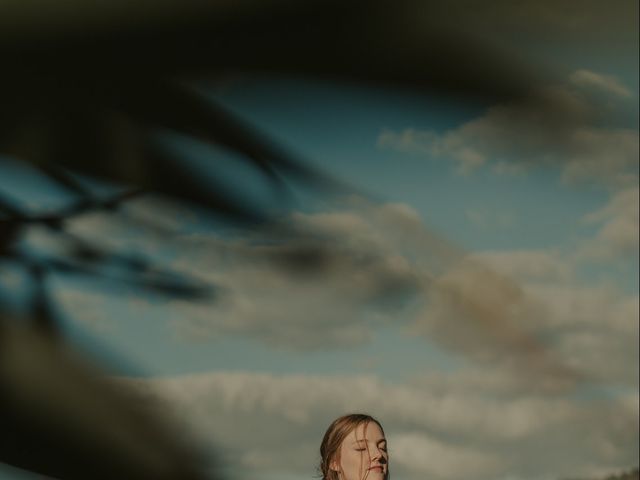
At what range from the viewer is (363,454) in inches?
48.5

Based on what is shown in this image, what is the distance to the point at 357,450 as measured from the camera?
1237 mm

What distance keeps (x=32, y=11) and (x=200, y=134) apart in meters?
0.33

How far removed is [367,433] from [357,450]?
0.02 meters

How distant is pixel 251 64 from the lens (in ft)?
5.41

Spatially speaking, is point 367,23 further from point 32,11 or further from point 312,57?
point 32,11

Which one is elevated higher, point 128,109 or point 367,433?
point 128,109

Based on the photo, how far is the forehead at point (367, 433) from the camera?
1.24 meters

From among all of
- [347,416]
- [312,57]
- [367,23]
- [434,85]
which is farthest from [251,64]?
[347,416]

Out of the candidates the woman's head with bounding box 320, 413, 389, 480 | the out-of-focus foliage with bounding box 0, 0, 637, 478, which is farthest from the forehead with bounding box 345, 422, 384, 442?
the out-of-focus foliage with bounding box 0, 0, 637, 478

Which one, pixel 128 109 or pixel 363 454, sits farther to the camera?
pixel 128 109

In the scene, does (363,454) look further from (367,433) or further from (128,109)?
(128,109)

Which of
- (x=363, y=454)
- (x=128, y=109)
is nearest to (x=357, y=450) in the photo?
(x=363, y=454)

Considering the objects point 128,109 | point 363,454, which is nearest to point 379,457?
point 363,454

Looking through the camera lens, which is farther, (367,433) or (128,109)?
(128,109)
